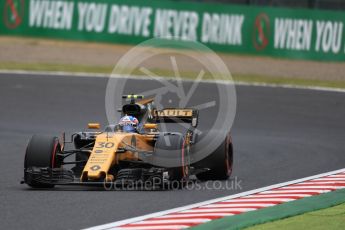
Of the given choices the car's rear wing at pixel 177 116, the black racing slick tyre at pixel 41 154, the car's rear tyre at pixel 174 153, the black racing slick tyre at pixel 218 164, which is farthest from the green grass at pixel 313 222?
the car's rear wing at pixel 177 116

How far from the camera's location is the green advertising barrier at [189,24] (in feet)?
111

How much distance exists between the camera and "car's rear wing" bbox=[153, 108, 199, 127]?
15102mm

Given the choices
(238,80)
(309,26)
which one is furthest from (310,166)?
(309,26)

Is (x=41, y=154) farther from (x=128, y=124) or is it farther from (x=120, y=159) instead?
(x=128, y=124)

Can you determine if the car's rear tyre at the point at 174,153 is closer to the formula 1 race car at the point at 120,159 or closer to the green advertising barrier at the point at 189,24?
the formula 1 race car at the point at 120,159

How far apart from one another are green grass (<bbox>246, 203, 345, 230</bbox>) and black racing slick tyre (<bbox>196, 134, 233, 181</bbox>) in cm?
329

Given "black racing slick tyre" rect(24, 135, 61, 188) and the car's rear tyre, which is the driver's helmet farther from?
"black racing slick tyre" rect(24, 135, 61, 188)

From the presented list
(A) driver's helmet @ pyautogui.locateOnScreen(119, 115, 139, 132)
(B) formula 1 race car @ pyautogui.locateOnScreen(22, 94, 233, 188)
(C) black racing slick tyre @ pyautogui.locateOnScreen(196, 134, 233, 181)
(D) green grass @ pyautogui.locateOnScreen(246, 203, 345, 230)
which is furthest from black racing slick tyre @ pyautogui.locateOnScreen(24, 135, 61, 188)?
(D) green grass @ pyautogui.locateOnScreen(246, 203, 345, 230)

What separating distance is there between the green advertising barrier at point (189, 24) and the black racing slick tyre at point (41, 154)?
21424 mm

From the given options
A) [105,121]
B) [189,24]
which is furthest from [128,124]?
[189,24]

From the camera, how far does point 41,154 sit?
43.4 feet

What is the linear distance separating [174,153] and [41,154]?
5.81ft

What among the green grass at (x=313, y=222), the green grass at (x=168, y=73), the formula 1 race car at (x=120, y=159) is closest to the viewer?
the green grass at (x=313, y=222)

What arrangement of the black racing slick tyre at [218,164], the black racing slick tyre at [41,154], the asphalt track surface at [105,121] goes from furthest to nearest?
the black racing slick tyre at [218,164] < the black racing slick tyre at [41,154] < the asphalt track surface at [105,121]
